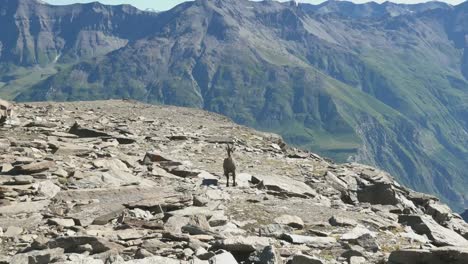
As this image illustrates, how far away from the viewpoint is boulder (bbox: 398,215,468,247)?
17.4 metres

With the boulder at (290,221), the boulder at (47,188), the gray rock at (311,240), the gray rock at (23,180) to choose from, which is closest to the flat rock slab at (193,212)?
the boulder at (290,221)

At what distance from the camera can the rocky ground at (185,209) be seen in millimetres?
11906

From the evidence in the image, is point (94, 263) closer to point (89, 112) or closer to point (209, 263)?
point (209, 263)

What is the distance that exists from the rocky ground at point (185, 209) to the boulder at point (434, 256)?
2cm

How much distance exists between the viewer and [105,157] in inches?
976

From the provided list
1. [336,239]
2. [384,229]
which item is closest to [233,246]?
[336,239]

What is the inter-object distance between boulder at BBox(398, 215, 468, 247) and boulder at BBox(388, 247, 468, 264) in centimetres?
594

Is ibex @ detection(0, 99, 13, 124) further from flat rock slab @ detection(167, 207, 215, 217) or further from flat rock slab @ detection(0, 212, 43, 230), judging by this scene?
flat rock slab @ detection(167, 207, 215, 217)

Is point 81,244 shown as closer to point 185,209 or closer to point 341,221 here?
point 185,209

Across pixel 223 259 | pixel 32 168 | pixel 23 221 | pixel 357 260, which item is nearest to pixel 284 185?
pixel 32 168

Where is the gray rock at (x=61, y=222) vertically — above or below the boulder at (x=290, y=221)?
above

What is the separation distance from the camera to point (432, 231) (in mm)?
18328

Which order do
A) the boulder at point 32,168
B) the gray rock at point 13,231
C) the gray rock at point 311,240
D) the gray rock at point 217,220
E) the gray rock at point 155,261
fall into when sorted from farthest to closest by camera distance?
1. the boulder at point 32,168
2. the gray rock at point 217,220
3. the gray rock at point 311,240
4. the gray rock at point 13,231
5. the gray rock at point 155,261

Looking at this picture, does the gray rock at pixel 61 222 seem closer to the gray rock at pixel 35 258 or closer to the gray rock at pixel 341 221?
the gray rock at pixel 35 258
